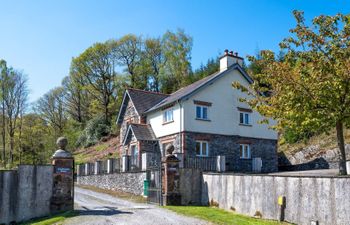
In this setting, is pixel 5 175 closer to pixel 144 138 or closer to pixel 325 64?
pixel 325 64

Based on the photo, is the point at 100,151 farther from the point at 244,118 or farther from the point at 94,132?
the point at 244,118

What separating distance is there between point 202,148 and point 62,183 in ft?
48.6

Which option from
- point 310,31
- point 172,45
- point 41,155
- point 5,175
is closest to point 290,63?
point 310,31

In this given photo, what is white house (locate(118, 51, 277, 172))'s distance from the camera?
28.1 m

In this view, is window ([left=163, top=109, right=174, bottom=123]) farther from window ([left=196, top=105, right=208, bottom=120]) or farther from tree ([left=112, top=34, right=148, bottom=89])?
tree ([left=112, top=34, right=148, bottom=89])

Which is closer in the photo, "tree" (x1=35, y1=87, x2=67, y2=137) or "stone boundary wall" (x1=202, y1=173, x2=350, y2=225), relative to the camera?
"stone boundary wall" (x1=202, y1=173, x2=350, y2=225)

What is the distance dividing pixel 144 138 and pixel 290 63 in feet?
53.0

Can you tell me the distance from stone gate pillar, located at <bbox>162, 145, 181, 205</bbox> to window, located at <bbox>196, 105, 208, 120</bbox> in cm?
1036

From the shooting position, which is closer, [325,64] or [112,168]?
[325,64]

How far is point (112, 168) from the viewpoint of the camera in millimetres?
27859

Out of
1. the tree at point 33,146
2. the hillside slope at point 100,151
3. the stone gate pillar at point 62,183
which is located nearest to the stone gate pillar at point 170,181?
the stone gate pillar at point 62,183

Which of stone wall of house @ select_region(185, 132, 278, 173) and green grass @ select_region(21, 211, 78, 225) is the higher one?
stone wall of house @ select_region(185, 132, 278, 173)

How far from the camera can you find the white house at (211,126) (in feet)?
92.2

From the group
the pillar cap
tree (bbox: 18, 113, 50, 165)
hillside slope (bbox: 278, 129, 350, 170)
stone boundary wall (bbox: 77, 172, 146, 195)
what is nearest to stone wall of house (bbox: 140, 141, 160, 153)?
stone boundary wall (bbox: 77, 172, 146, 195)
